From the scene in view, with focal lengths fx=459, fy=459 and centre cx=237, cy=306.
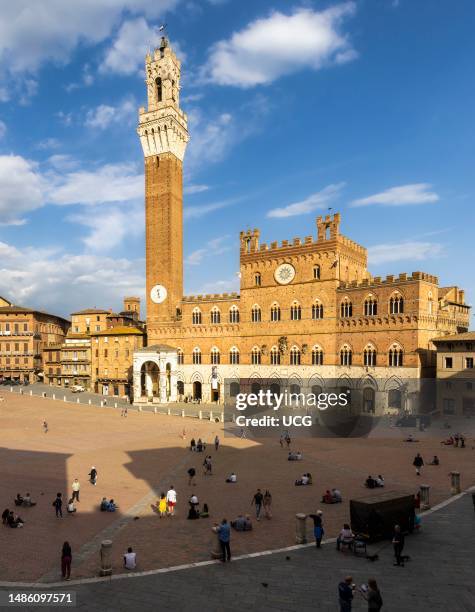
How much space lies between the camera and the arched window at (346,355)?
5172 centimetres

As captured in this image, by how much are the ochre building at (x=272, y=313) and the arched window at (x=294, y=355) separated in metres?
0.12

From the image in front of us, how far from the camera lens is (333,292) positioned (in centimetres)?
5312

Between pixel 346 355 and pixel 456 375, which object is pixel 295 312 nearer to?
pixel 346 355

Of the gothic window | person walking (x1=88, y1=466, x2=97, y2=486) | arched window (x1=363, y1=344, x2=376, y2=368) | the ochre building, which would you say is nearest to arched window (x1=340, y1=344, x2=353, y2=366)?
the ochre building

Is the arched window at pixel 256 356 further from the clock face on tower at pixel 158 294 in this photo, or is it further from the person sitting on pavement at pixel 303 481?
the person sitting on pavement at pixel 303 481

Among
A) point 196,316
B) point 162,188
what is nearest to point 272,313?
point 196,316

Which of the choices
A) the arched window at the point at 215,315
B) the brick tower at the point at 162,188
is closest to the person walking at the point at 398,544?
the arched window at the point at 215,315

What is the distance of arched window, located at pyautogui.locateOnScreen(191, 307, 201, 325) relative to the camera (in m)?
62.8

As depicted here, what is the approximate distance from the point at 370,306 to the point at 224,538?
38099mm

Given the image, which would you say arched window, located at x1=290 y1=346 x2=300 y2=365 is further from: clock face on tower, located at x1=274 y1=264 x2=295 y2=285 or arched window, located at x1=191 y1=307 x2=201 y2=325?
arched window, located at x1=191 y1=307 x2=201 y2=325

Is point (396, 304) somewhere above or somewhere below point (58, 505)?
above

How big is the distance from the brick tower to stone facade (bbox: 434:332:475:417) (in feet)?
114

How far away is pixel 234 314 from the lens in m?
60.6

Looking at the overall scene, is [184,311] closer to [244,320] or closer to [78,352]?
[244,320]
